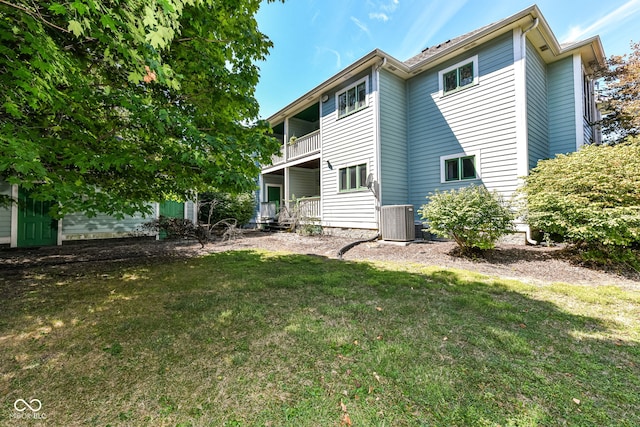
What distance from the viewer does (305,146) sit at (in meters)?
13.4

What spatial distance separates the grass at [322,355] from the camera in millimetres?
1699

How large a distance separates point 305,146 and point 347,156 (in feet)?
10.7

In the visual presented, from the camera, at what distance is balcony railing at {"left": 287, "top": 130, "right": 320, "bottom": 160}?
505 inches

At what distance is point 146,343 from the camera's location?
2.49 m

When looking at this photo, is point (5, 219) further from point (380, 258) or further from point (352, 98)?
point (352, 98)

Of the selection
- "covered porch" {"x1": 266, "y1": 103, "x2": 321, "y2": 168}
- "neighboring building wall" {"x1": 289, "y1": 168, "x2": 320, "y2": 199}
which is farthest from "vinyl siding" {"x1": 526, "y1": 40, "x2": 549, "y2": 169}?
"neighboring building wall" {"x1": 289, "y1": 168, "x2": 320, "y2": 199}

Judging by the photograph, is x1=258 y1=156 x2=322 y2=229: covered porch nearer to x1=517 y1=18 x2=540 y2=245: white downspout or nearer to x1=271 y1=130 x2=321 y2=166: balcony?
x1=271 y1=130 x2=321 y2=166: balcony

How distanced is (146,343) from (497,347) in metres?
3.42

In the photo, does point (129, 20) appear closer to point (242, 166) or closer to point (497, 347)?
point (242, 166)

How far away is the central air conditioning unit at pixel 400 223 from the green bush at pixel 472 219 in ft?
5.82

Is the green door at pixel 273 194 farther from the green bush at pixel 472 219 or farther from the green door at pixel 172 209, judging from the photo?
the green bush at pixel 472 219

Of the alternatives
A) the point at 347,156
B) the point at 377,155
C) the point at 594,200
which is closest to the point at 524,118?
the point at 594,200

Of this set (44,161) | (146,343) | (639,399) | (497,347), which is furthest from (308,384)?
(44,161)

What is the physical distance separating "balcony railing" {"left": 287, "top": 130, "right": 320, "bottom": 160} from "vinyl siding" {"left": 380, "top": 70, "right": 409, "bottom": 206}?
12.2 ft
